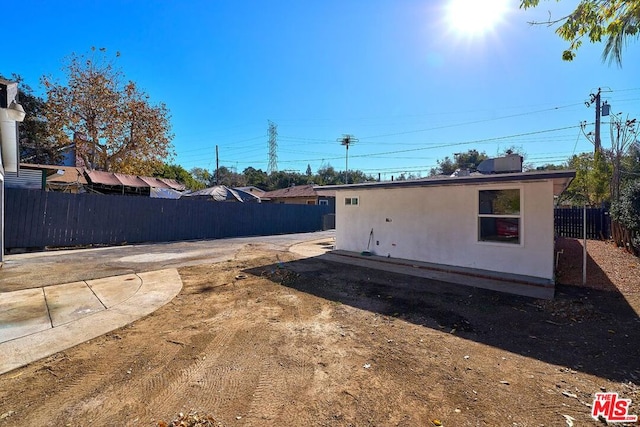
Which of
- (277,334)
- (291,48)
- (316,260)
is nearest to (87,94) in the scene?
(291,48)

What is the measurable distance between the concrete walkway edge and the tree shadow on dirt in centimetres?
232

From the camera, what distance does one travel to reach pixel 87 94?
17375mm

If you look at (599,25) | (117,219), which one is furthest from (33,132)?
(599,25)

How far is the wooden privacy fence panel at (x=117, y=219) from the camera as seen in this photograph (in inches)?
396

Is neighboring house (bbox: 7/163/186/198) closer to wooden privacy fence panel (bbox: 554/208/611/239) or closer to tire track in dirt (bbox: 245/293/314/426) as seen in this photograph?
tire track in dirt (bbox: 245/293/314/426)

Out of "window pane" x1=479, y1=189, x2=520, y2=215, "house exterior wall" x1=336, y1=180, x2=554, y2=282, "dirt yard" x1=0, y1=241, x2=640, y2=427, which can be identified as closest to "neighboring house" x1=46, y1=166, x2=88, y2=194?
"house exterior wall" x1=336, y1=180, x2=554, y2=282

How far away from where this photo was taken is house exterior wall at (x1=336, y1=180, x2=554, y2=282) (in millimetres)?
6512

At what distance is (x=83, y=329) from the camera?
380 cm

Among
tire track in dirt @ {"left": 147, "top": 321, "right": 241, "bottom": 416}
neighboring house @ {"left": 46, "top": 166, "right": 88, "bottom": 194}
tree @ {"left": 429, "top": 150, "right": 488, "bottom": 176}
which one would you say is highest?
tree @ {"left": 429, "top": 150, "right": 488, "bottom": 176}

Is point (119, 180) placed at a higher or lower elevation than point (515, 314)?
higher

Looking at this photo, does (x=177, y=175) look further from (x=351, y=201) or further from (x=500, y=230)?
(x=500, y=230)

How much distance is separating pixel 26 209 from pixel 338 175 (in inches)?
1793

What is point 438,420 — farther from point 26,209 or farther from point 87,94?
point 87,94

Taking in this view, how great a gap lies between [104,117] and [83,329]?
61.2 ft
